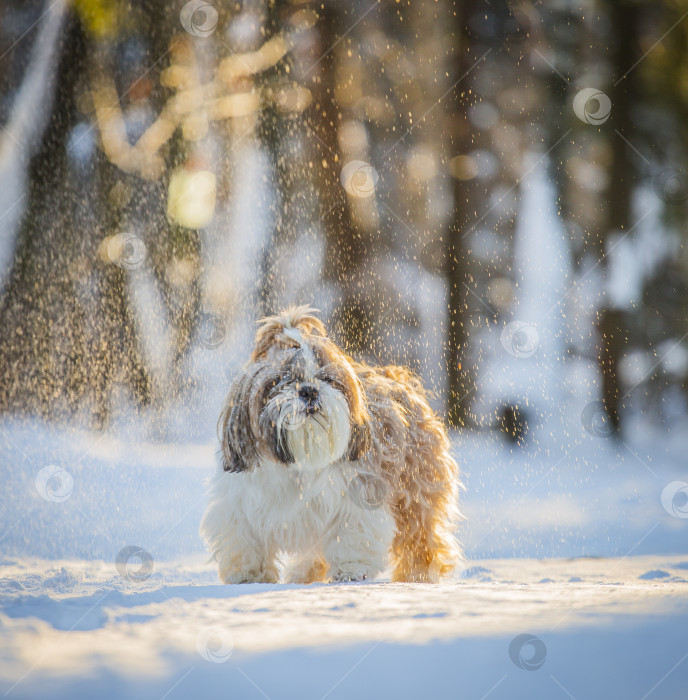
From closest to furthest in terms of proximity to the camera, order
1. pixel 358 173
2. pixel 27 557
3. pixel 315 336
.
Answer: pixel 315 336, pixel 27 557, pixel 358 173

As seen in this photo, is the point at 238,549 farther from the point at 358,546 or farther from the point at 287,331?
the point at 287,331

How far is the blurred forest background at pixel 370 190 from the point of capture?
26.1 ft

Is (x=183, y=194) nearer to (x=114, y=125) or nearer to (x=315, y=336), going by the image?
(x=114, y=125)

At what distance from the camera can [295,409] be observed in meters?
3.15

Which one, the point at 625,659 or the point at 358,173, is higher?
the point at 358,173

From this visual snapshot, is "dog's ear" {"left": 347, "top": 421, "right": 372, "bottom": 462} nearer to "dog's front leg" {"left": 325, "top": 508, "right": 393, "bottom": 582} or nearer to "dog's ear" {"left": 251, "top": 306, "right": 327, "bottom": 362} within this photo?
"dog's front leg" {"left": 325, "top": 508, "right": 393, "bottom": 582}

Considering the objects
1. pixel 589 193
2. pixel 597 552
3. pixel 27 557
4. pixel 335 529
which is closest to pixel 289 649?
pixel 335 529

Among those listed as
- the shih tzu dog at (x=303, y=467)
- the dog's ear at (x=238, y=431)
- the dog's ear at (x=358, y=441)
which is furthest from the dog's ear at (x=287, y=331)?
the dog's ear at (x=358, y=441)

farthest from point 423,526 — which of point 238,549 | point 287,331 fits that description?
point 287,331

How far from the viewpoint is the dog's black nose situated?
3172 millimetres

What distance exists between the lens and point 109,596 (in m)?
2.29

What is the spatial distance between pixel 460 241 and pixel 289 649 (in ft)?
26.2

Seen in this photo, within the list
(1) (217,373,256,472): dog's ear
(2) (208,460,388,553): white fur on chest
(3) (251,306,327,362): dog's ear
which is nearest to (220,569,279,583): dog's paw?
(2) (208,460,388,553): white fur on chest

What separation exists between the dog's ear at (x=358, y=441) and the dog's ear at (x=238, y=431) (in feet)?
1.66
